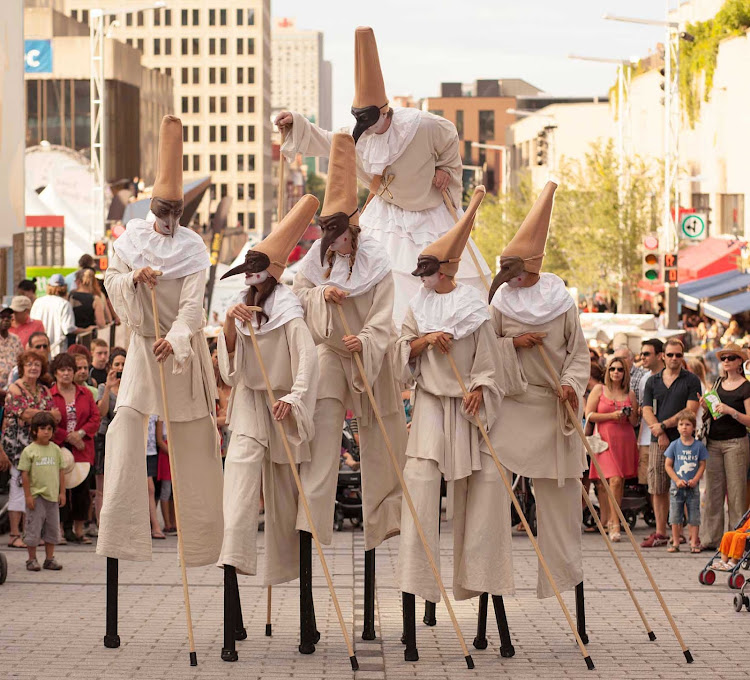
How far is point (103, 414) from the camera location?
13109 millimetres

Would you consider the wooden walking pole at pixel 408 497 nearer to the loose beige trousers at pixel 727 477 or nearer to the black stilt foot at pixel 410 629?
the black stilt foot at pixel 410 629

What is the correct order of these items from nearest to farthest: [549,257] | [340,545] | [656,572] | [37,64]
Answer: [656,572] → [340,545] → [549,257] → [37,64]

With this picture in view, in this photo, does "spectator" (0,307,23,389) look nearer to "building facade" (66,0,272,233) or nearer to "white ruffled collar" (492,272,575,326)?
"white ruffled collar" (492,272,575,326)

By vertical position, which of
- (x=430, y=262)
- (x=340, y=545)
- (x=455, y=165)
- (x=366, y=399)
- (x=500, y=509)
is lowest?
(x=340, y=545)

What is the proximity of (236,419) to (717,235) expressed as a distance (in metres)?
35.0

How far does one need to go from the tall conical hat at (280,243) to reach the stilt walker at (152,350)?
322 mm

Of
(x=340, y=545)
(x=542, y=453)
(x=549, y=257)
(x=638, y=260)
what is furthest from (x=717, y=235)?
(x=542, y=453)

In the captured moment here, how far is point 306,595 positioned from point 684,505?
5291 mm

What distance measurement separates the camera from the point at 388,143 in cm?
991

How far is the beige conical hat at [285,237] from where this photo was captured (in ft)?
27.2

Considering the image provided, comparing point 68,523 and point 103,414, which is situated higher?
point 103,414

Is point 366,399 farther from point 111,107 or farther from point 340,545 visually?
point 111,107

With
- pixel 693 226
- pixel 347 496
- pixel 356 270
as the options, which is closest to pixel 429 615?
pixel 356 270

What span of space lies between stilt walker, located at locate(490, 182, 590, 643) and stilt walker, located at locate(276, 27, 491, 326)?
4.67ft
